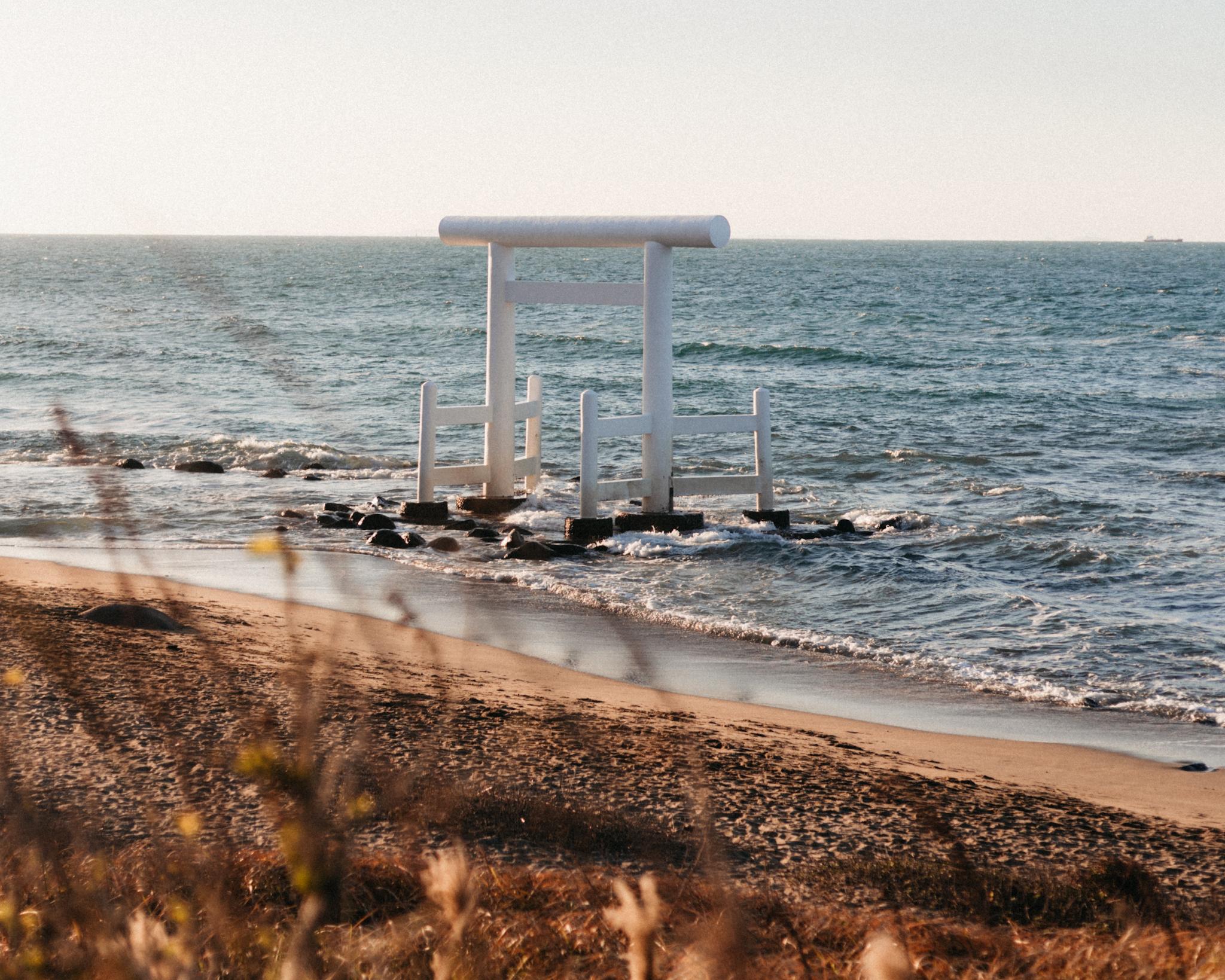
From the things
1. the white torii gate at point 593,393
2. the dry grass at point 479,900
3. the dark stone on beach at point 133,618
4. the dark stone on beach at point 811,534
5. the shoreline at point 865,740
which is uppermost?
the white torii gate at point 593,393

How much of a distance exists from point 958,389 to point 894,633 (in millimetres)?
18170

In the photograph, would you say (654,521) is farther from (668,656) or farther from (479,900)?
(479,900)

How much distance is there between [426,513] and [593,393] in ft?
8.21

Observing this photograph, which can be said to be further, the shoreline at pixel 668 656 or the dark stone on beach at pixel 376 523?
the dark stone on beach at pixel 376 523

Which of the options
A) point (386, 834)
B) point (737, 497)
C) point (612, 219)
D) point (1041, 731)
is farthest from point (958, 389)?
point (386, 834)

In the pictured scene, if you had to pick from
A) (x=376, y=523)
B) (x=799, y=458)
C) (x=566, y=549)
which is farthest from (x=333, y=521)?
(x=799, y=458)

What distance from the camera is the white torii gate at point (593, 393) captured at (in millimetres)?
10750

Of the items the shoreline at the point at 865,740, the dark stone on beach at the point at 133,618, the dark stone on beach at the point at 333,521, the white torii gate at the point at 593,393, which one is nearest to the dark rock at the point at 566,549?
the white torii gate at the point at 593,393

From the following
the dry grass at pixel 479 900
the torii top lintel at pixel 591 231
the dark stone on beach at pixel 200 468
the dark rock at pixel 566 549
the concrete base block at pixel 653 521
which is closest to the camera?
the dry grass at pixel 479 900

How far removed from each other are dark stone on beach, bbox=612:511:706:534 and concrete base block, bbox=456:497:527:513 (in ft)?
5.35

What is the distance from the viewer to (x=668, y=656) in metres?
7.69

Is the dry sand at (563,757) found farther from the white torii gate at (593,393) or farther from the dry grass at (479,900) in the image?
the white torii gate at (593,393)

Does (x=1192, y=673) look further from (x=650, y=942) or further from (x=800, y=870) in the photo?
(x=650, y=942)

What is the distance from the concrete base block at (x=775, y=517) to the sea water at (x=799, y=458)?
0.42 metres
